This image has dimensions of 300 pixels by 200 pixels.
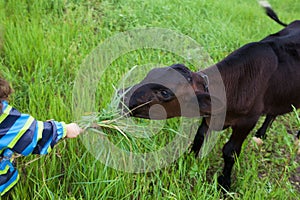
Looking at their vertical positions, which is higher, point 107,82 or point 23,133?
point 23,133

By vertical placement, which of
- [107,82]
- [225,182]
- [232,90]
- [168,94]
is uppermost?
[168,94]

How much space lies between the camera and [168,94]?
2.13m

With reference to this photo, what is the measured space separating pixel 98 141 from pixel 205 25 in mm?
2805

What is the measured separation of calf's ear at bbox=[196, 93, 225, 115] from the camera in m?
2.19

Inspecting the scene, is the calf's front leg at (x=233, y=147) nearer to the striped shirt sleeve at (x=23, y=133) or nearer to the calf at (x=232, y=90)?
the calf at (x=232, y=90)

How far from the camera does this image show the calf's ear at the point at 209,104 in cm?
219

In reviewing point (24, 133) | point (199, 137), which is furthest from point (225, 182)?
point (24, 133)

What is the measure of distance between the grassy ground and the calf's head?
0.39 m

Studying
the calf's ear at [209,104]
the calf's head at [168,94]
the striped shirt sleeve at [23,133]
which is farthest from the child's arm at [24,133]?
the calf's ear at [209,104]

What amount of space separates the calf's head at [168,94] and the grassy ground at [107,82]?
1.28 feet

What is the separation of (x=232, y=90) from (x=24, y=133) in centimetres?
138

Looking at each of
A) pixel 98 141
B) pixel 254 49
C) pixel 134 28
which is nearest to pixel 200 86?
pixel 254 49

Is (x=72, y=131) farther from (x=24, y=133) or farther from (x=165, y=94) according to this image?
(x=165, y=94)

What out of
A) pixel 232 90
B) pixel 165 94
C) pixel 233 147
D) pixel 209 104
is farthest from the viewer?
pixel 233 147
